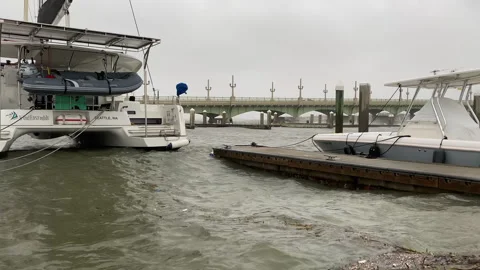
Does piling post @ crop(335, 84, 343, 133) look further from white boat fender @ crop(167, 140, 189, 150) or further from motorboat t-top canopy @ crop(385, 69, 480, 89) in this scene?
white boat fender @ crop(167, 140, 189, 150)

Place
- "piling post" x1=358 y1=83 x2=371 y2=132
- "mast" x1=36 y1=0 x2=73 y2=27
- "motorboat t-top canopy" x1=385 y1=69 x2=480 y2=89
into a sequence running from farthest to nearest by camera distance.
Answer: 1. "piling post" x1=358 y1=83 x2=371 y2=132
2. "mast" x1=36 y1=0 x2=73 y2=27
3. "motorboat t-top canopy" x1=385 y1=69 x2=480 y2=89

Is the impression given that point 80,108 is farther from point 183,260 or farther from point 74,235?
point 183,260

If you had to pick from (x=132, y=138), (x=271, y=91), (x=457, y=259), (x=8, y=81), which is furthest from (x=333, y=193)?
(x=271, y=91)

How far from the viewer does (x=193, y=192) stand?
8984 millimetres

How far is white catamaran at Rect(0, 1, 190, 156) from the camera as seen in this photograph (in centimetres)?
1300

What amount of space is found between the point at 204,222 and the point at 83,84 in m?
9.40

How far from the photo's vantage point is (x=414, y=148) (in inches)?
442

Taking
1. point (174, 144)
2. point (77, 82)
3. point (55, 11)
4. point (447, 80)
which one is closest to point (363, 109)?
point (447, 80)

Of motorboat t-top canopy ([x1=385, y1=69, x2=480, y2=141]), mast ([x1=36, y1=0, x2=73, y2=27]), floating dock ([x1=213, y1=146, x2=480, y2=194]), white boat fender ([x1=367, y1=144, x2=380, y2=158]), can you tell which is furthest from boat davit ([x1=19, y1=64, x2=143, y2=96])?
motorboat t-top canopy ([x1=385, y1=69, x2=480, y2=141])

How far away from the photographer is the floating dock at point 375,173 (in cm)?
813

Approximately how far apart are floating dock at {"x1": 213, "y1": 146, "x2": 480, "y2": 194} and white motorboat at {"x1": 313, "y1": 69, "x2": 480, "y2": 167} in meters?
1.00

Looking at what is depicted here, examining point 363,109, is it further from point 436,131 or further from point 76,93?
point 76,93

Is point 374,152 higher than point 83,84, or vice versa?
point 83,84

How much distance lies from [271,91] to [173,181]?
9547 cm
